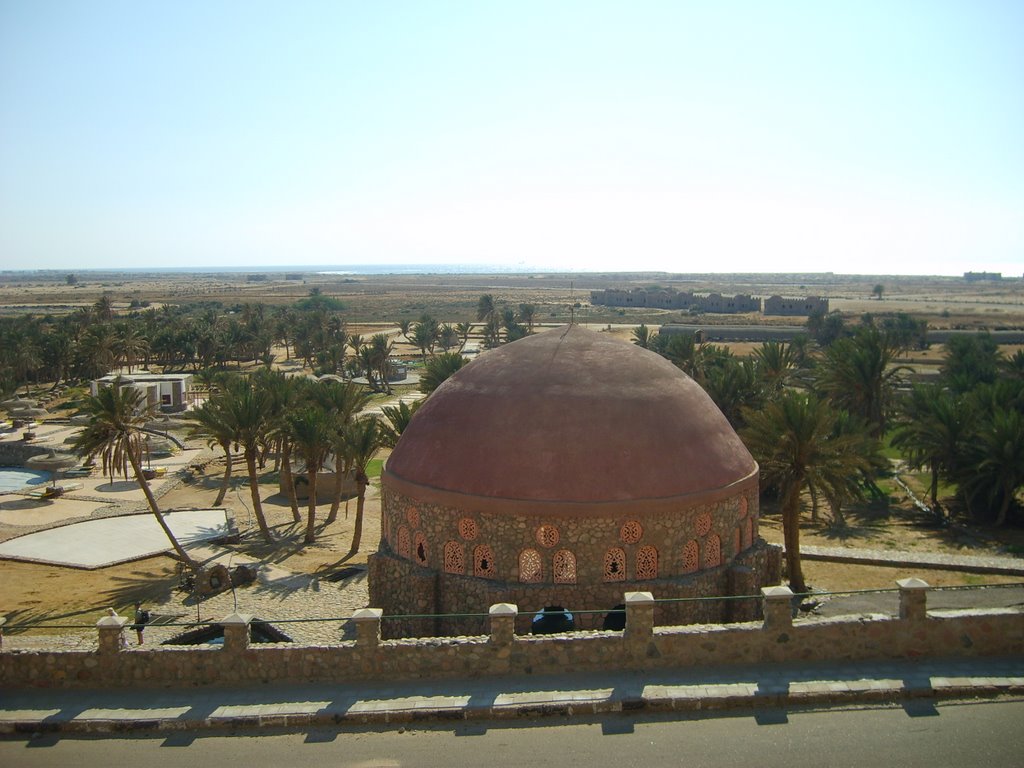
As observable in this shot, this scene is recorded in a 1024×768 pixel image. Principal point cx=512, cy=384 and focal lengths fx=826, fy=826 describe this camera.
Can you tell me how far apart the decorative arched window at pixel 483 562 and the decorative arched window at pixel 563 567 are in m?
1.38

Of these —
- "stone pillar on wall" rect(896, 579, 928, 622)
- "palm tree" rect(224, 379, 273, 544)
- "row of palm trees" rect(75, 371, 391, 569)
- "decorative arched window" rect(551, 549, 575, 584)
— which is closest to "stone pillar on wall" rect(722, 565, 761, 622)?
"decorative arched window" rect(551, 549, 575, 584)

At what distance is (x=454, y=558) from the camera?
18.9 meters

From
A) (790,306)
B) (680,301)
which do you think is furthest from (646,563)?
(680,301)

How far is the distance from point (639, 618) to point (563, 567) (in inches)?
143

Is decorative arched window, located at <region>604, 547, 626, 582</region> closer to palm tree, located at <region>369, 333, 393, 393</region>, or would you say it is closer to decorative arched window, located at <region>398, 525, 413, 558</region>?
decorative arched window, located at <region>398, 525, 413, 558</region>

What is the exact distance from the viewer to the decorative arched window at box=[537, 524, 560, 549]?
1809 cm

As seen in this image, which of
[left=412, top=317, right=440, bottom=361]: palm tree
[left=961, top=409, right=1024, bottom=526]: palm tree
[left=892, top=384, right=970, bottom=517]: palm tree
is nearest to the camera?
[left=961, top=409, right=1024, bottom=526]: palm tree

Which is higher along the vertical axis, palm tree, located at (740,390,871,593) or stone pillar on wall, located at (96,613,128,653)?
palm tree, located at (740,390,871,593)

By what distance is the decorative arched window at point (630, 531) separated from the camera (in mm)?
18156

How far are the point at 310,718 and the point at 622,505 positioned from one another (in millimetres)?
7776

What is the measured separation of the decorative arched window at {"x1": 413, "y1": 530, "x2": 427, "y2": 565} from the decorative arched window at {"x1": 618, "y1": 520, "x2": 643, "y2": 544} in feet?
15.3

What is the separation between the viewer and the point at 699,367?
147 feet

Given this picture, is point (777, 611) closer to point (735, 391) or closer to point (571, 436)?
point (571, 436)

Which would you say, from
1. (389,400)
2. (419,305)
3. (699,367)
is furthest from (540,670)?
(419,305)
